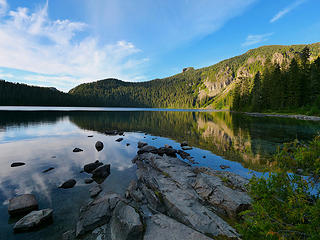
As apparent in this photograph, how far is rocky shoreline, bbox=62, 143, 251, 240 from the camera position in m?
7.44

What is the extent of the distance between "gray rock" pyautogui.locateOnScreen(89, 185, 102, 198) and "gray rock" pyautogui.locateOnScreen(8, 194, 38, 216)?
12.5 ft

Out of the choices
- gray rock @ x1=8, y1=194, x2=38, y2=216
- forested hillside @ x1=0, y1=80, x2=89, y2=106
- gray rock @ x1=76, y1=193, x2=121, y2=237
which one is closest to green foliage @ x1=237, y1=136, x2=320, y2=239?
gray rock @ x1=76, y1=193, x2=121, y2=237

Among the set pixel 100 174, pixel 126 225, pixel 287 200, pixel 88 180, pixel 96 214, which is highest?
pixel 287 200

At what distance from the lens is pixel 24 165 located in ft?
61.0

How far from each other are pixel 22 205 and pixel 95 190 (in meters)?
4.91

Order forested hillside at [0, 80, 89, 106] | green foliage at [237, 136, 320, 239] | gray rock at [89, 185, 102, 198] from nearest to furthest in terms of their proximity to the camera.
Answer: green foliage at [237, 136, 320, 239] < gray rock at [89, 185, 102, 198] < forested hillside at [0, 80, 89, 106]

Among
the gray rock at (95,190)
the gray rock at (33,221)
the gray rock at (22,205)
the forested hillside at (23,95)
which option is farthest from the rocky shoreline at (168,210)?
the forested hillside at (23,95)

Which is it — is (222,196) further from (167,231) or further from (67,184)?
(67,184)

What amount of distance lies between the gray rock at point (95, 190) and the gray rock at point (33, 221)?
334cm

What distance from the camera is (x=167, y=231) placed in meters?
7.43

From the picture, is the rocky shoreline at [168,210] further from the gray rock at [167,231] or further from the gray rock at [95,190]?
the gray rock at [95,190]

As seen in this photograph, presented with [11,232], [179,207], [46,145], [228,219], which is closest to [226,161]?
[228,219]

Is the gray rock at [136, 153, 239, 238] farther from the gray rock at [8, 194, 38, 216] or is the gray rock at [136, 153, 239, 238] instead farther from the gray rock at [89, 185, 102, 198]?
the gray rock at [8, 194, 38, 216]

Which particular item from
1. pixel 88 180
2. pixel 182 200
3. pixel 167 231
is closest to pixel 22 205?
pixel 88 180
